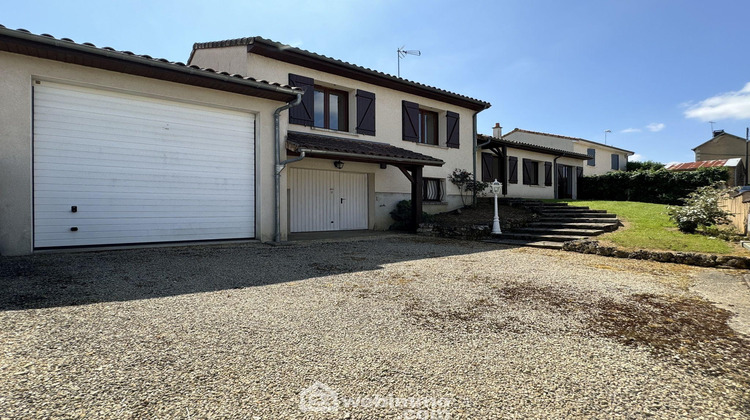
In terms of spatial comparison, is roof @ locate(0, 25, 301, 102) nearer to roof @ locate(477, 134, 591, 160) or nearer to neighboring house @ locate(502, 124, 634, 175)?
roof @ locate(477, 134, 591, 160)

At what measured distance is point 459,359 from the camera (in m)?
2.52

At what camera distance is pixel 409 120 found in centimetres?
1335

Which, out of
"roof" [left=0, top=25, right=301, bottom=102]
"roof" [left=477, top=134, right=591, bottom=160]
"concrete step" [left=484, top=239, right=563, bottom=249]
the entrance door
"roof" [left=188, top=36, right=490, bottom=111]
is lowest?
"concrete step" [left=484, top=239, right=563, bottom=249]

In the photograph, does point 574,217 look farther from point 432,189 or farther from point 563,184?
point 563,184

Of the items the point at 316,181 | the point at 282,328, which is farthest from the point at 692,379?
the point at 316,181

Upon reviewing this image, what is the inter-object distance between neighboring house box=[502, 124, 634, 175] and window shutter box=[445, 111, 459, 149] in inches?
336

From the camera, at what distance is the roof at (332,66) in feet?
32.3

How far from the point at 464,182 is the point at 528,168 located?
18.5ft

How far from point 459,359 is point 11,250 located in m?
7.23

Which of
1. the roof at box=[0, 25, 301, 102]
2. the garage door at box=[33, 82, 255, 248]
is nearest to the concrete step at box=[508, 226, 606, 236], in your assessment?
the roof at box=[0, 25, 301, 102]

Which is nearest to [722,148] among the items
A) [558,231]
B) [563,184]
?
[563,184]

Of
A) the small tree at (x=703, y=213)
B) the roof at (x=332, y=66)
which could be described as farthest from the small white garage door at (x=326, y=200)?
the small tree at (x=703, y=213)

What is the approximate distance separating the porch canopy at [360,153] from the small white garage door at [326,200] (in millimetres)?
1167

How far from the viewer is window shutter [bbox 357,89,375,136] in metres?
11.9
